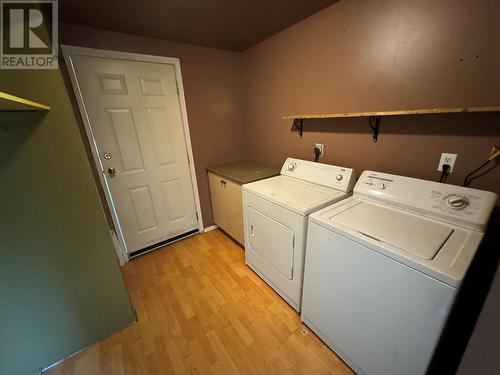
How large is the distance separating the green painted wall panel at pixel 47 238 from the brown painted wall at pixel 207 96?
1.20m

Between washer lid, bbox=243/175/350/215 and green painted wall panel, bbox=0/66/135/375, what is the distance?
3.67ft

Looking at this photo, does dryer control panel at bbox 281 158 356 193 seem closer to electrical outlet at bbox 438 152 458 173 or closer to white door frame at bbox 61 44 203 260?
electrical outlet at bbox 438 152 458 173

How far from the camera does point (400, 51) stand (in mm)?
1278

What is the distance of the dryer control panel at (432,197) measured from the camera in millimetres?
969

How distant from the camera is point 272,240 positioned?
1.56 metres

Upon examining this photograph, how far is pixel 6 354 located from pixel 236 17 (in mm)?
2751

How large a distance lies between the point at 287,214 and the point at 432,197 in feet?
2.68

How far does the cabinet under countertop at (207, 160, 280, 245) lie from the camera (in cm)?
206

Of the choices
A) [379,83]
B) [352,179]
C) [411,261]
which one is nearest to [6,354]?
[411,261]

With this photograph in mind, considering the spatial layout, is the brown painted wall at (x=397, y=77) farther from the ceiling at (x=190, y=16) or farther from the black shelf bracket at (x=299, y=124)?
the ceiling at (x=190, y=16)

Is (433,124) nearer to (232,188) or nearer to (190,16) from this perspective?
(232,188)

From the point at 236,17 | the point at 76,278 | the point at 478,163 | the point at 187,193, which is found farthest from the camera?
the point at 187,193

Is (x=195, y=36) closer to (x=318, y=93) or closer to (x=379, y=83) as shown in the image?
(x=318, y=93)

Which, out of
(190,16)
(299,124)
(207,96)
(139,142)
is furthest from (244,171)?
(190,16)
